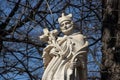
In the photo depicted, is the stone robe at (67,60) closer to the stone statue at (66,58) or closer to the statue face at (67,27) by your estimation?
the stone statue at (66,58)

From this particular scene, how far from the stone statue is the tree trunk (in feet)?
9.91

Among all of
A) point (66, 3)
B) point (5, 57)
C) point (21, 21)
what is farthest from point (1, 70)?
point (66, 3)

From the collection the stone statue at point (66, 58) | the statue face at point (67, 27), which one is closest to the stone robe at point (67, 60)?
the stone statue at point (66, 58)

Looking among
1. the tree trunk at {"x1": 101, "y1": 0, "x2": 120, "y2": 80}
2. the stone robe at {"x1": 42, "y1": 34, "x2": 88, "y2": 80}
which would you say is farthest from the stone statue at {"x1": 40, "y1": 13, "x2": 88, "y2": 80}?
the tree trunk at {"x1": 101, "y1": 0, "x2": 120, "y2": 80}

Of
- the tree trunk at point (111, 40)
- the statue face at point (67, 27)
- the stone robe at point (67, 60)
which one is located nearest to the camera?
the stone robe at point (67, 60)

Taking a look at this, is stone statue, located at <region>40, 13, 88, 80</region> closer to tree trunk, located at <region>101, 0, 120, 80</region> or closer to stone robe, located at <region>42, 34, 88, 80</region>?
stone robe, located at <region>42, 34, 88, 80</region>

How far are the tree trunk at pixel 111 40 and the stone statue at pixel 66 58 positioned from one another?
302cm

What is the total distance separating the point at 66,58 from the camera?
21.0ft

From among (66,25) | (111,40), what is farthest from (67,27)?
(111,40)

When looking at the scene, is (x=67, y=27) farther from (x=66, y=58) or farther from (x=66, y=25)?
(x=66, y=58)

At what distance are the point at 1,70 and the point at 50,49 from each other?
5.63 m

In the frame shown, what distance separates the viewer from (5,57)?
39.6 feet

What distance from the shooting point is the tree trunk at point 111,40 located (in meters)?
9.52

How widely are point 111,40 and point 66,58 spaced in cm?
356
